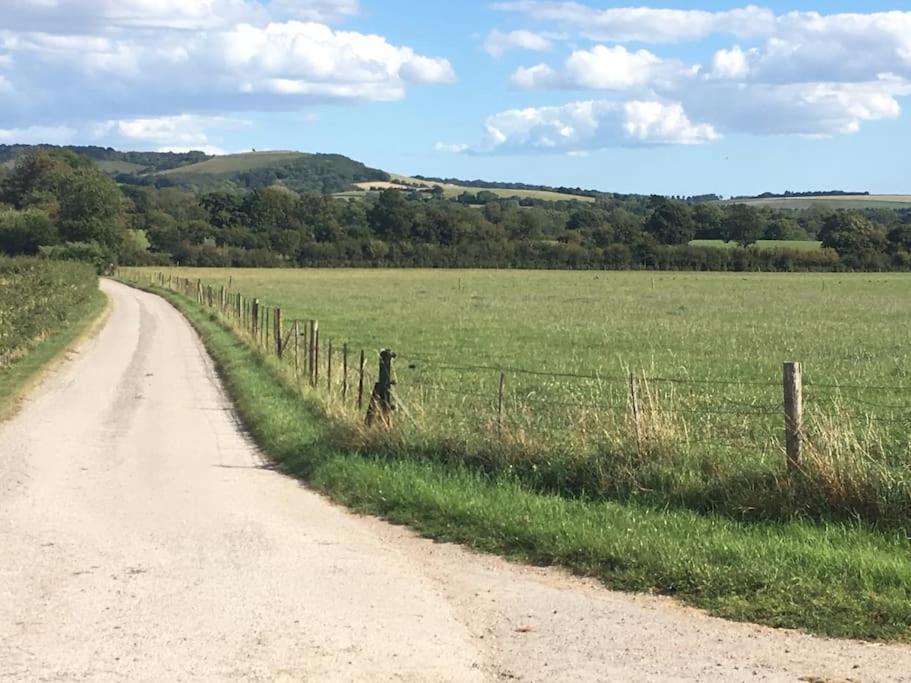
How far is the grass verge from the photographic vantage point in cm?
1899

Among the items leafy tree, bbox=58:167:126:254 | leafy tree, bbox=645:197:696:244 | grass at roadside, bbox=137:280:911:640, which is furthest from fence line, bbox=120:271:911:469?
leafy tree, bbox=645:197:696:244

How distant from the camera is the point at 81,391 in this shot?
21.0 m

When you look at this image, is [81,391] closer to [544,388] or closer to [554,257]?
[544,388]

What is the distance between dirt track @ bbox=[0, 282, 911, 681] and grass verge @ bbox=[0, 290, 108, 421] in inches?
298

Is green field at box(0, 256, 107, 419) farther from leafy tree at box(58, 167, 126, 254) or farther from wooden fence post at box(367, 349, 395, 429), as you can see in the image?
leafy tree at box(58, 167, 126, 254)

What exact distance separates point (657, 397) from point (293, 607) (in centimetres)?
647

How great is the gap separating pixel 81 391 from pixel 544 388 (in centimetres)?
954

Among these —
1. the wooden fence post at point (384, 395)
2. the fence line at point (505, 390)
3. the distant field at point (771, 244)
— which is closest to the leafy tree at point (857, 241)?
the distant field at point (771, 244)

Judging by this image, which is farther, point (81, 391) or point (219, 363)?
point (219, 363)

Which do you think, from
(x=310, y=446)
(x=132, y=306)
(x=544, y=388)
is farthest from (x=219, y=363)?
(x=132, y=306)

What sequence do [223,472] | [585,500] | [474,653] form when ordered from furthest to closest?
1. [223,472]
2. [585,500]
3. [474,653]

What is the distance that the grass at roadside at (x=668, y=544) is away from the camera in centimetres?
672

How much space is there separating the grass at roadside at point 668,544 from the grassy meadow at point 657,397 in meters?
0.39

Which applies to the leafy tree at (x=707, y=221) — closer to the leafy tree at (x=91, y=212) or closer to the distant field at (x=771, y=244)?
the distant field at (x=771, y=244)
